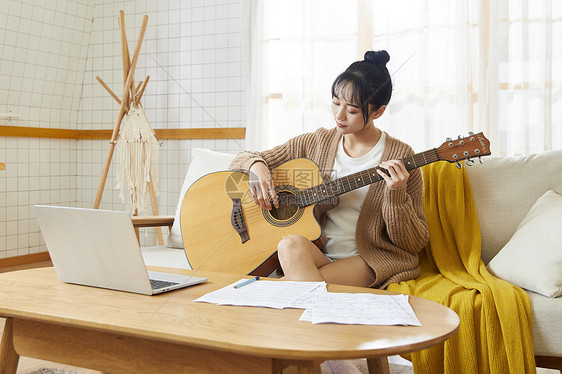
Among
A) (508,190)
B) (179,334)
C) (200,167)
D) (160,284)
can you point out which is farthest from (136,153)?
(179,334)

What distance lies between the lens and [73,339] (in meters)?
1.11

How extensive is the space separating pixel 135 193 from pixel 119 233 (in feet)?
6.64

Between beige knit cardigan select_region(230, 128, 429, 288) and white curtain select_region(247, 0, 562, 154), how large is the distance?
27.7 inches

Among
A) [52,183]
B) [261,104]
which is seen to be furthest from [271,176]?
[52,183]

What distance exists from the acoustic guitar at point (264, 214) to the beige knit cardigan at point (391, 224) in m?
0.10


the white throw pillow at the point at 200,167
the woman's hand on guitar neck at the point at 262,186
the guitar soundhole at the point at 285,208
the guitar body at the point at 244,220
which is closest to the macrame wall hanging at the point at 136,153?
the white throw pillow at the point at 200,167

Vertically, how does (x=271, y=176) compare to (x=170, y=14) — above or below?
below

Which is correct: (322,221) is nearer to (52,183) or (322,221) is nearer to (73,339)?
(73,339)

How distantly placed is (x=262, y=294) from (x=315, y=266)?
42cm

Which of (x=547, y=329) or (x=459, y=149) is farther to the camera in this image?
(x=459, y=149)

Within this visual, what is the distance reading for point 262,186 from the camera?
5.81 ft

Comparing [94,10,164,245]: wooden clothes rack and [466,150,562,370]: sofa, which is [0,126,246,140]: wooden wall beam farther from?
[466,150,562,370]: sofa

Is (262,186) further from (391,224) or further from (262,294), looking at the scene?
(262,294)

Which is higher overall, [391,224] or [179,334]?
[391,224]
